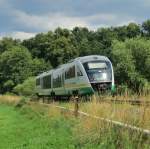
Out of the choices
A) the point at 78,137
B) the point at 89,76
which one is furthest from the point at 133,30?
the point at 78,137

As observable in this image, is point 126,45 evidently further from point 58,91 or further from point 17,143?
point 17,143

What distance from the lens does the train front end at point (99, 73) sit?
110ft

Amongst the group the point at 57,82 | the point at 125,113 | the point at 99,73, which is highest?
the point at 99,73

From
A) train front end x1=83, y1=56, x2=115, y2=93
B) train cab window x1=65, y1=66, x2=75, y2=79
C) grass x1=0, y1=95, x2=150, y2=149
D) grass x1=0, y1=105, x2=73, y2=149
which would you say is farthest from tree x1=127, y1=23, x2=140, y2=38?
grass x1=0, y1=95, x2=150, y2=149

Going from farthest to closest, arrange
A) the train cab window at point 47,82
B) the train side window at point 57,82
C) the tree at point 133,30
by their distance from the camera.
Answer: the tree at point 133,30 < the train cab window at point 47,82 < the train side window at point 57,82

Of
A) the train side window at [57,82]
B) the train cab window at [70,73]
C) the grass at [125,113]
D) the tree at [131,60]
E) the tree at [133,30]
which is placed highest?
the tree at [133,30]

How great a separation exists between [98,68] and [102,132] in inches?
890

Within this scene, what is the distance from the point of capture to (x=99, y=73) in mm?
33750

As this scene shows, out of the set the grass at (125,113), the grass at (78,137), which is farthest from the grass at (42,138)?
the grass at (125,113)

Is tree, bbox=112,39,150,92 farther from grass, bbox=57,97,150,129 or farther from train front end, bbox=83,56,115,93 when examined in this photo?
grass, bbox=57,97,150,129

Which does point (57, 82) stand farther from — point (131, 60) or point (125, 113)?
point (125, 113)

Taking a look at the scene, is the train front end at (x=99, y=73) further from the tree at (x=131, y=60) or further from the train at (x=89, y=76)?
the tree at (x=131, y=60)

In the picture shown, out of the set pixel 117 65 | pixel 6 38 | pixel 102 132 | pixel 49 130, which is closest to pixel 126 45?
pixel 117 65

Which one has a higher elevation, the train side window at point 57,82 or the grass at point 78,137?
the train side window at point 57,82
